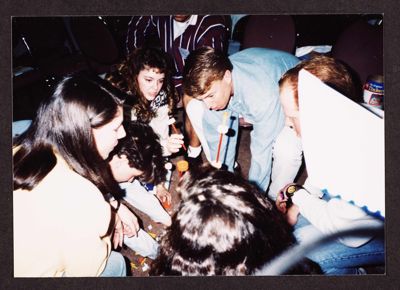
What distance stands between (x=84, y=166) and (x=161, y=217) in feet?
1.63

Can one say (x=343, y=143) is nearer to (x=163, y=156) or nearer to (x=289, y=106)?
(x=289, y=106)

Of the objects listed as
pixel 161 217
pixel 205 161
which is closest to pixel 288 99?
pixel 205 161

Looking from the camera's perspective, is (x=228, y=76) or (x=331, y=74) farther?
(x=228, y=76)

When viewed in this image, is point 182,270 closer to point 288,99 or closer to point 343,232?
point 343,232

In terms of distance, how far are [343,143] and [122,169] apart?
43.9 inches

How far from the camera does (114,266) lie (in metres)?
1.63

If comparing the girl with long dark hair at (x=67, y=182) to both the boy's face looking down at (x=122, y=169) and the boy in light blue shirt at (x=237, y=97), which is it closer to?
the boy's face looking down at (x=122, y=169)

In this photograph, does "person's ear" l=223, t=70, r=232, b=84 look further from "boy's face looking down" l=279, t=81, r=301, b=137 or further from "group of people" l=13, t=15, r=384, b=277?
"boy's face looking down" l=279, t=81, r=301, b=137

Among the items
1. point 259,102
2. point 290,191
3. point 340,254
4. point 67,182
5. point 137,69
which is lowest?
point 340,254

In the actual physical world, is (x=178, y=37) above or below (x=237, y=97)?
above

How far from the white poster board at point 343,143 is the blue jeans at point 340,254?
19 centimetres

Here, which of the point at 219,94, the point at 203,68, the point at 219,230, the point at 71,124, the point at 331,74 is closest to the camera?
the point at 219,230

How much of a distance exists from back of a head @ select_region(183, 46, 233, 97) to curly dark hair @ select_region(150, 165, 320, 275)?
478 mm

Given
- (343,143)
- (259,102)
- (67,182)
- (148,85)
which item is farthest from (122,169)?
(343,143)
